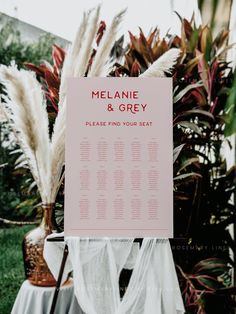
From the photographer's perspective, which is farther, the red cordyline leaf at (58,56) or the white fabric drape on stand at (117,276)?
the red cordyline leaf at (58,56)

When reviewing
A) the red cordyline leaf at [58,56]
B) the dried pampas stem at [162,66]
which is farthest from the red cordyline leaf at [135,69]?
the red cordyline leaf at [58,56]

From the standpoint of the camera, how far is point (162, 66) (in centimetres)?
143

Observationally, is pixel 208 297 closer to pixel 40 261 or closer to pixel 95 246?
pixel 95 246

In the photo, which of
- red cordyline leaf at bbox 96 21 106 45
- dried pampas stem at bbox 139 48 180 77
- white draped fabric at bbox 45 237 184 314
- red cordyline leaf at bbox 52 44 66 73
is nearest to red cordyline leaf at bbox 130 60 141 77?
dried pampas stem at bbox 139 48 180 77

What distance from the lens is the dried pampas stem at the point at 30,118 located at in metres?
1.38

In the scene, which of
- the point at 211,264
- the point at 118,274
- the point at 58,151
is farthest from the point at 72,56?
the point at 211,264

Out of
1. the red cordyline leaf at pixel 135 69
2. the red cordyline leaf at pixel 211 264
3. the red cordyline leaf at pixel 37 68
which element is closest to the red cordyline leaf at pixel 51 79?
the red cordyline leaf at pixel 37 68

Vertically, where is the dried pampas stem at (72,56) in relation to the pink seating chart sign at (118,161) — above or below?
above

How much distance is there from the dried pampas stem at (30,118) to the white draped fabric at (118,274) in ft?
0.85

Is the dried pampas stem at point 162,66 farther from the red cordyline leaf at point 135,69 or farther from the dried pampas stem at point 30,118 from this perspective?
the dried pampas stem at point 30,118

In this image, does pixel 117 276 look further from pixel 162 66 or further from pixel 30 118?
pixel 162 66

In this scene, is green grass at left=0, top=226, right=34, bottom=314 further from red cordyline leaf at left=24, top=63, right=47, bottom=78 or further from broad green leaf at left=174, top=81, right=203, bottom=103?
broad green leaf at left=174, top=81, right=203, bottom=103

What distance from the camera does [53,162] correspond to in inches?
56.0

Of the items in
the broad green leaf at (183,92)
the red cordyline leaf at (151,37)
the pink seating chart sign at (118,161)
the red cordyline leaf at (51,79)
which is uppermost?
the red cordyline leaf at (151,37)
